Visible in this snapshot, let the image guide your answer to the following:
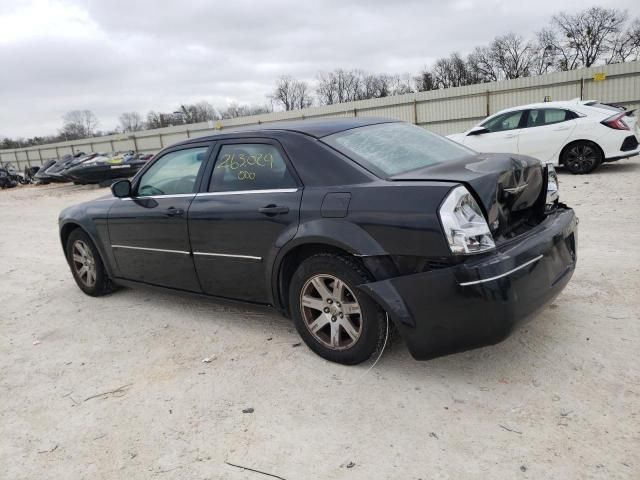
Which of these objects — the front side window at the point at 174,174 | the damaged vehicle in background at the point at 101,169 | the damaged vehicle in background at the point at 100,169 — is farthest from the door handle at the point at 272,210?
the damaged vehicle in background at the point at 100,169

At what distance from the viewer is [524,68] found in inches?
2185

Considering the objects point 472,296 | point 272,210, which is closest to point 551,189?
point 472,296

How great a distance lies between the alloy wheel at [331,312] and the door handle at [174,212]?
131 centimetres

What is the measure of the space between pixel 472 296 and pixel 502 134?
875cm

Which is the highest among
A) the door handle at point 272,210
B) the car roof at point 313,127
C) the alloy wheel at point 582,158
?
the car roof at point 313,127

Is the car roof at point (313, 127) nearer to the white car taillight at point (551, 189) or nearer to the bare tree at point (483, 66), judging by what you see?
the white car taillight at point (551, 189)

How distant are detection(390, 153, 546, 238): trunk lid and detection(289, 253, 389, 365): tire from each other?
2.10ft

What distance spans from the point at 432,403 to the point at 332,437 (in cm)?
60

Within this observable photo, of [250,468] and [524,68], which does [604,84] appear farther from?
[524,68]

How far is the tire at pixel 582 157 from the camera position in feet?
31.8

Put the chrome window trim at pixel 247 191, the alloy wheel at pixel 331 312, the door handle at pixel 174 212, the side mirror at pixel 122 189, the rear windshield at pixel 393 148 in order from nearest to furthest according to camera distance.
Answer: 1. the alloy wheel at pixel 331 312
2. the rear windshield at pixel 393 148
3. the chrome window trim at pixel 247 191
4. the door handle at pixel 174 212
5. the side mirror at pixel 122 189

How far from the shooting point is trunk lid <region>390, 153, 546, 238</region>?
2746mm

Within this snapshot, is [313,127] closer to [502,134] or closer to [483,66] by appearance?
[502,134]

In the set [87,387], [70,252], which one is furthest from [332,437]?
[70,252]
